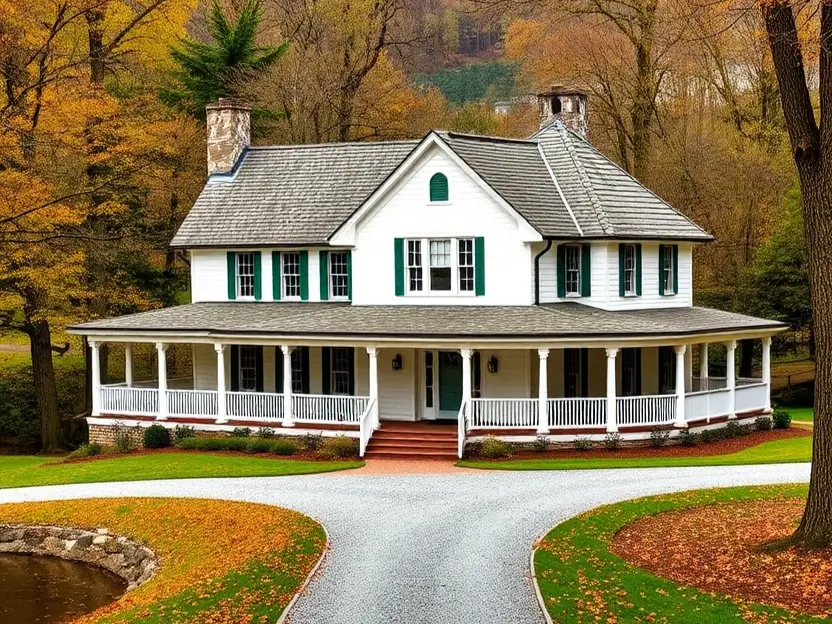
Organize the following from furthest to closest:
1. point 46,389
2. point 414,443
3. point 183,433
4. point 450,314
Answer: point 46,389 → point 183,433 → point 450,314 → point 414,443

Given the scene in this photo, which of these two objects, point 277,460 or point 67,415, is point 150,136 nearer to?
point 67,415

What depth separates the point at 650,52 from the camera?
45.3 metres

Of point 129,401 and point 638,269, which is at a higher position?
point 638,269

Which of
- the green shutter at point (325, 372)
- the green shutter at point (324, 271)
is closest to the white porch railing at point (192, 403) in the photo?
the green shutter at point (325, 372)

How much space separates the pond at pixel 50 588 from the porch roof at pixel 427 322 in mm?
10825

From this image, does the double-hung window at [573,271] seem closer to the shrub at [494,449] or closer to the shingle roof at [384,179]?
the shingle roof at [384,179]

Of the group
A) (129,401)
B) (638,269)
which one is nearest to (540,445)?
(638,269)

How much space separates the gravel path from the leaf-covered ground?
1.78 feet

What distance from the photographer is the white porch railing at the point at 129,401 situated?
3347 centimetres

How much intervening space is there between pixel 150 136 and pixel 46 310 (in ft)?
24.3

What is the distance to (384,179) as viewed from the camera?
109 ft

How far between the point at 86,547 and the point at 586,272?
1708cm

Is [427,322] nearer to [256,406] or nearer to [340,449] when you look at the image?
[340,449]

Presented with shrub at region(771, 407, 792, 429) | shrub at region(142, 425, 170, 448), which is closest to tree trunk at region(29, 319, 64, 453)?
shrub at region(142, 425, 170, 448)
